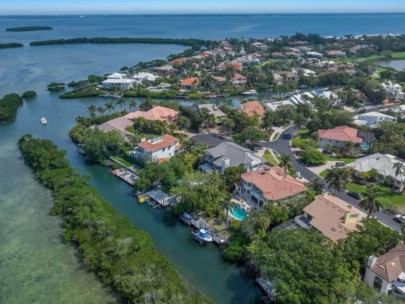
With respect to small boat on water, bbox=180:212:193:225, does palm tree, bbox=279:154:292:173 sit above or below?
above

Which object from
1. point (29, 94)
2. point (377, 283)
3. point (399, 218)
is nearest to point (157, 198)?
point (377, 283)

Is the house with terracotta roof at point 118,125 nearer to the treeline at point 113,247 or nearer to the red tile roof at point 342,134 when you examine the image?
the treeline at point 113,247

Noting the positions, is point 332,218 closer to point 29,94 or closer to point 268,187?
point 268,187

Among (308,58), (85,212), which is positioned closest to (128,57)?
(308,58)

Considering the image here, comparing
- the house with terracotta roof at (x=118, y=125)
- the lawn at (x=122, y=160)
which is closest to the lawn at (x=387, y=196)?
the lawn at (x=122, y=160)

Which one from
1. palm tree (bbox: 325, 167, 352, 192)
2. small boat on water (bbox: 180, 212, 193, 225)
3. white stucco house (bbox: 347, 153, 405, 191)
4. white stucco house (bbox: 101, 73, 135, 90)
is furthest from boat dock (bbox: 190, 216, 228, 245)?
white stucco house (bbox: 101, 73, 135, 90)

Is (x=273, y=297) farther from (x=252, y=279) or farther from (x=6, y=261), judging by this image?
(x=6, y=261)

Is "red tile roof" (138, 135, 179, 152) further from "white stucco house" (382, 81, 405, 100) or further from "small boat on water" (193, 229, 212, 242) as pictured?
"white stucco house" (382, 81, 405, 100)
